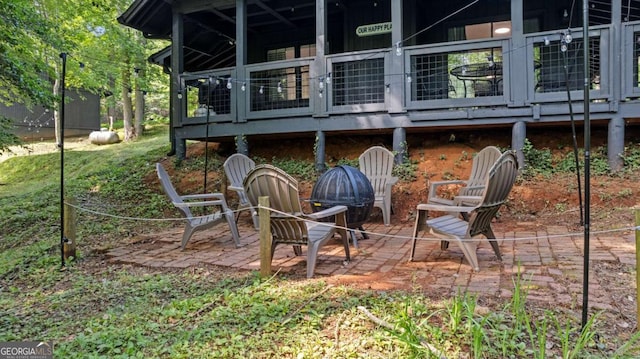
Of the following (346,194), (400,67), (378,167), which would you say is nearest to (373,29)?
(400,67)

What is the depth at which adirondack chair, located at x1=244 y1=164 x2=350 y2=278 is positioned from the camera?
3371 mm

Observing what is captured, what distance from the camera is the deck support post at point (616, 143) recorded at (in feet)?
19.2

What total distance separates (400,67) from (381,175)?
201cm

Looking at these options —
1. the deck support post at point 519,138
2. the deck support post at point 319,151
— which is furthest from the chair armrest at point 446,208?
the deck support post at point 319,151

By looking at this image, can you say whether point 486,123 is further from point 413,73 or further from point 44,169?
point 44,169

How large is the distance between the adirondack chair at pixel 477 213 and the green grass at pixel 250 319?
545mm

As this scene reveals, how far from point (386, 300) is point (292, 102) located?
785cm

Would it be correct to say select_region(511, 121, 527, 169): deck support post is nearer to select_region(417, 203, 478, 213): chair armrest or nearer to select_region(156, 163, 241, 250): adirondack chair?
select_region(417, 203, 478, 213): chair armrest

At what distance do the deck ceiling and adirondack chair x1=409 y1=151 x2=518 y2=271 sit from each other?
6574 mm

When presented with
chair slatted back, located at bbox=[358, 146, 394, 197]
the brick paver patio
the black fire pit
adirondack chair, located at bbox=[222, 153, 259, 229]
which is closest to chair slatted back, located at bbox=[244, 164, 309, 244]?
→ the brick paver patio

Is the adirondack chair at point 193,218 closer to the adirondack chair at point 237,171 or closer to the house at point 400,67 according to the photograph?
the adirondack chair at point 237,171

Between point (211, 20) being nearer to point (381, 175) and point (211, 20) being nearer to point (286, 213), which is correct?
point (381, 175)

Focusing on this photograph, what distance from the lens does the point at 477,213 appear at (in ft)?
10.9

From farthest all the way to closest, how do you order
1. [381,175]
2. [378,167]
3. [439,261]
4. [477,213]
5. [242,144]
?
1. [242,144]
2. [378,167]
3. [381,175]
4. [439,261]
5. [477,213]
